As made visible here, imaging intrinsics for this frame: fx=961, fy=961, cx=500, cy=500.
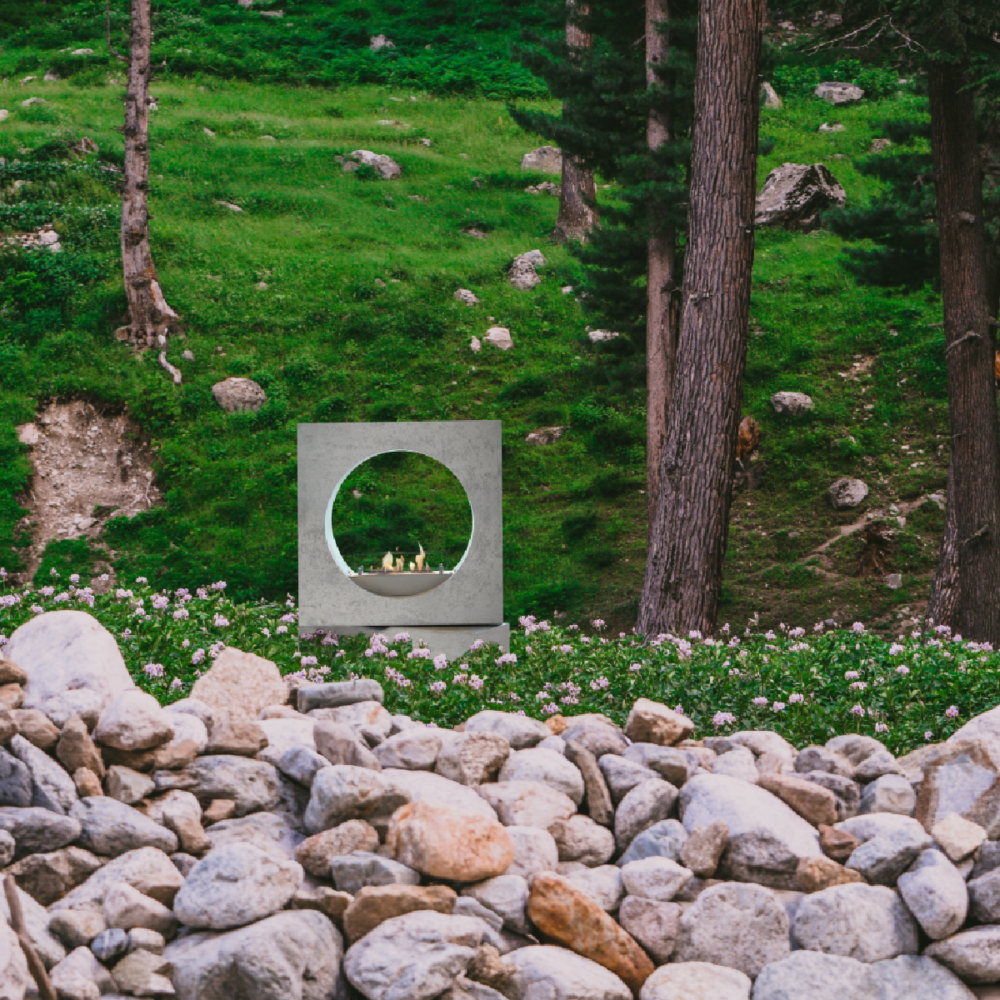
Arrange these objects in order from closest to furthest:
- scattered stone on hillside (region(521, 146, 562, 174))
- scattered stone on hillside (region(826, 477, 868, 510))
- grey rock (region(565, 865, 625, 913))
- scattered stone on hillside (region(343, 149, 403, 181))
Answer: grey rock (region(565, 865, 625, 913))
scattered stone on hillside (region(826, 477, 868, 510))
scattered stone on hillside (region(343, 149, 403, 181))
scattered stone on hillside (region(521, 146, 562, 174))

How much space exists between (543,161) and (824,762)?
20165mm

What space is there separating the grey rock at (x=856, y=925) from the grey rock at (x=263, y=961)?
1673mm

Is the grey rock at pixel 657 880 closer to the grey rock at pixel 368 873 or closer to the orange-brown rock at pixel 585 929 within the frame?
the orange-brown rock at pixel 585 929

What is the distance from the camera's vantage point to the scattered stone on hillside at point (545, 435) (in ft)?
46.0

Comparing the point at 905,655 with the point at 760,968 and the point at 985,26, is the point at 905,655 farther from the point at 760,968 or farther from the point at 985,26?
the point at 985,26

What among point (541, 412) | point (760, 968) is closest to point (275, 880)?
point (760, 968)

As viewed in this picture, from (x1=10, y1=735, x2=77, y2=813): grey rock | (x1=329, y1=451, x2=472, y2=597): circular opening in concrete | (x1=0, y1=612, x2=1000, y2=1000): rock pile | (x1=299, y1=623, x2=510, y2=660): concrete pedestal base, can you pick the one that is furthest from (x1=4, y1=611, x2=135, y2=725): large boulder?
(x1=329, y1=451, x2=472, y2=597): circular opening in concrete

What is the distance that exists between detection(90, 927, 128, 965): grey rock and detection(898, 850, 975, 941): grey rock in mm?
2704

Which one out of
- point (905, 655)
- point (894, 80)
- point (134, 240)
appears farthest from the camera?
point (894, 80)

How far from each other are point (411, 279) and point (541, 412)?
13.7 ft

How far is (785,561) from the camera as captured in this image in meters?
11.6

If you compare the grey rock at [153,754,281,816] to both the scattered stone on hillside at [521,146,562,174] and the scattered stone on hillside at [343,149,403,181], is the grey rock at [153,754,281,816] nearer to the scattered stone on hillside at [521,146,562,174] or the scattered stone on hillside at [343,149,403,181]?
the scattered stone on hillside at [343,149,403,181]

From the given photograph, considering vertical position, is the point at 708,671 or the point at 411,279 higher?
the point at 411,279

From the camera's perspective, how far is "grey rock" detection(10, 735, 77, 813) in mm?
3463
